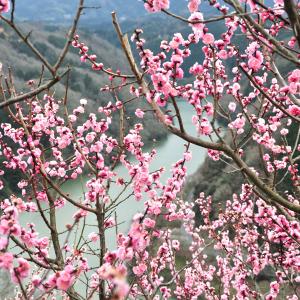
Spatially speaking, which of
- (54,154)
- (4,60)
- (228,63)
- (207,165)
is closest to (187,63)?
(228,63)

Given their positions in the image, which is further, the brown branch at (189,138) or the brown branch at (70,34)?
the brown branch at (189,138)

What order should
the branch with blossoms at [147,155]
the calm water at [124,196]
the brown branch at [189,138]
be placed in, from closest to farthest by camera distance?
the branch with blossoms at [147,155] → the brown branch at [189,138] → the calm water at [124,196]

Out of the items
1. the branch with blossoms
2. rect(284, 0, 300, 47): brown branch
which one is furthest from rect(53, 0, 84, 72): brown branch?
rect(284, 0, 300, 47): brown branch

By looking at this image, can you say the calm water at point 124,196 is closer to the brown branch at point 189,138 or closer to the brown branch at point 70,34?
the brown branch at point 189,138

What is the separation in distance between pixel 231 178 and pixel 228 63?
9014 cm

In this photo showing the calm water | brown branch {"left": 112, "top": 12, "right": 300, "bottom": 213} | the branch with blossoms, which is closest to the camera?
the branch with blossoms

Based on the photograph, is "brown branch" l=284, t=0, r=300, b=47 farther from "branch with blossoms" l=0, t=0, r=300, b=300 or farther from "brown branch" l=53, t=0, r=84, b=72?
"brown branch" l=53, t=0, r=84, b=72

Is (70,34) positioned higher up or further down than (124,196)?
further down

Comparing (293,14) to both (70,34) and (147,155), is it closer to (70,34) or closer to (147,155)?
(70,34)

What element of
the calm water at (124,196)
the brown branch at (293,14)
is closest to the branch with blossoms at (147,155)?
the brown branch at (293,14)

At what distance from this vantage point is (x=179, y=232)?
87.0 ft

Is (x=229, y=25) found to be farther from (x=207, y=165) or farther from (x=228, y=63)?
(x=228, y=63)

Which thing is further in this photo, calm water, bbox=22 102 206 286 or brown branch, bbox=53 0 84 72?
calm water, bbox=22 102 206 286

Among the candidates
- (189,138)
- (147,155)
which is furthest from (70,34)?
(147,155)
